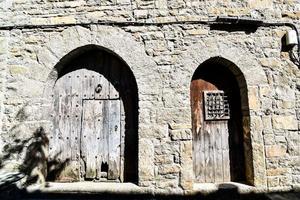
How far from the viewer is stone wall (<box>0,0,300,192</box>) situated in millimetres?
3398

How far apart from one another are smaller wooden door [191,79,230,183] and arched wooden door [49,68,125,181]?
1.05 m

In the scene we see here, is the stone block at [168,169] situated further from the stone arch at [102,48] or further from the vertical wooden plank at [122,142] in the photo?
the vertical wooden plank at [122,142]

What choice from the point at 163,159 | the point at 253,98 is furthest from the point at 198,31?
the point at 163,159

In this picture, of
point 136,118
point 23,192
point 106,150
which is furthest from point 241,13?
point 23,192

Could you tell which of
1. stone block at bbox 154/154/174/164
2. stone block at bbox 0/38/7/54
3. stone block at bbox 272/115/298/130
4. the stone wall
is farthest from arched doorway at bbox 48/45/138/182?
stone block at bbox 272/115/298/130

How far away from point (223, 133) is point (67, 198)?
2.24m

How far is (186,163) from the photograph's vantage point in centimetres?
337

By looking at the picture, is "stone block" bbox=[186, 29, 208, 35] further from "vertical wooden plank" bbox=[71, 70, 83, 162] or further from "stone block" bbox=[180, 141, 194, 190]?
"vertical wooden plank" bbox=[71, 70, 83, 162]

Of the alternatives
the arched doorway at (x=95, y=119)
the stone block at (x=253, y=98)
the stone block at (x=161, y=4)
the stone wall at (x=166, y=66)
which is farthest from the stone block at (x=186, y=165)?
the stone block at (x=161, y=4)

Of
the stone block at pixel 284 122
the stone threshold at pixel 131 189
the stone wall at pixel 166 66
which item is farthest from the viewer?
the stone block at pixel 284 122

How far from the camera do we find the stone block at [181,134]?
3408 millimetres

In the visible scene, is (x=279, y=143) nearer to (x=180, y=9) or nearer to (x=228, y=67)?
(x=228, y=67)

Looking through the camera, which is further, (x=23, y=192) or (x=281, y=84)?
(x=281, y=84)

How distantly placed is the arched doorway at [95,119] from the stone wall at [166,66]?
0.22m
